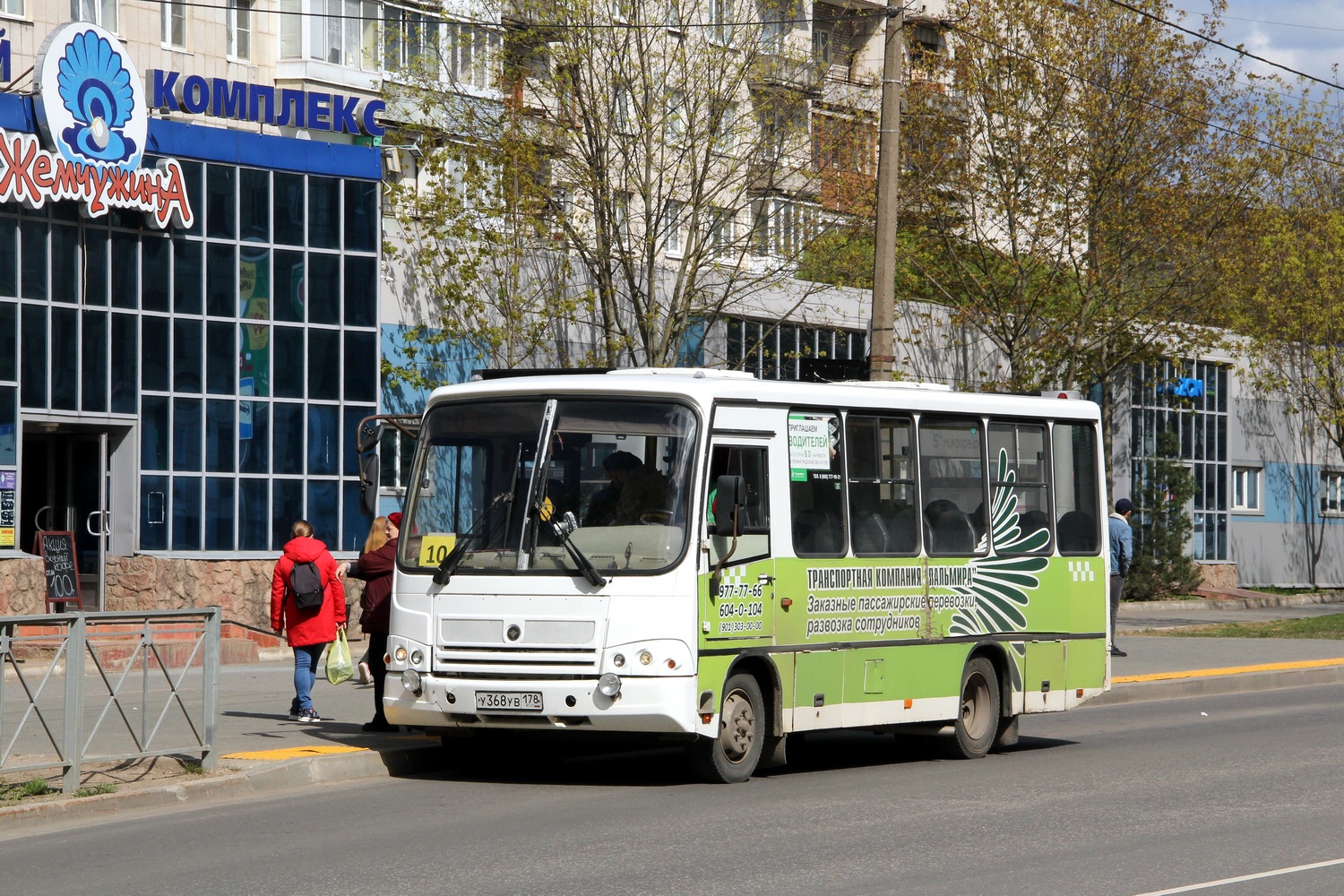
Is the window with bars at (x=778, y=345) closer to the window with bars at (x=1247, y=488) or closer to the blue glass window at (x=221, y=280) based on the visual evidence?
the blue glass window at (x=221, y=280)

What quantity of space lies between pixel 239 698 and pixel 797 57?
14.7 meters

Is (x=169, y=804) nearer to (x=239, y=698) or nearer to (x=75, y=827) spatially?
(x=75, y=827)

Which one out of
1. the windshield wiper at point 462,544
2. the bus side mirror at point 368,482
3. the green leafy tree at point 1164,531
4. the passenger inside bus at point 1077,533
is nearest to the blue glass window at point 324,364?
the bus side mirror at point 368,482

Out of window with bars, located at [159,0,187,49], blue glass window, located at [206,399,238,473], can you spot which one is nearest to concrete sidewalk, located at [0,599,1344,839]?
blue glass window, located at [206,399,238,473]

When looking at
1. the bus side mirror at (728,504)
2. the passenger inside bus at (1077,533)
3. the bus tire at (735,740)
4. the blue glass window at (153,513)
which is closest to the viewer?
the bus side mirror at (728,504)

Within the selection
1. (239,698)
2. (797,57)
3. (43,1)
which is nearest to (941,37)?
(797,57)

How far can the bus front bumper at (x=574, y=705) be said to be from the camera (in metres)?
11.7

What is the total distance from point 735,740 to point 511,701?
1604 mm

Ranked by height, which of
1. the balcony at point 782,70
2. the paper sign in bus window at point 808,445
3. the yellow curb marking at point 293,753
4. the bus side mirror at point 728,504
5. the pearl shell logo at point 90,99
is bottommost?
the yellow curb marking at point 293,753

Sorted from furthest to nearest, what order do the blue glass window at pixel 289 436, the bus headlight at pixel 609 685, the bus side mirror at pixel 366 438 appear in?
the blue glass window at pixel 289 436
the bus side mirror at pixel 366 438
the bus headlight at pixel 609 685

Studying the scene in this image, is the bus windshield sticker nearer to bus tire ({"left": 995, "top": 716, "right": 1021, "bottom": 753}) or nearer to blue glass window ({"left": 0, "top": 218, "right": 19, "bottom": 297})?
bus tire ({"left": 995, "top": 716, "right": 1021, "bottom": 753})

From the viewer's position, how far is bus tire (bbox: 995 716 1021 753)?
15.0 m

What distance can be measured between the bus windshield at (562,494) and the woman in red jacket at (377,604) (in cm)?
161

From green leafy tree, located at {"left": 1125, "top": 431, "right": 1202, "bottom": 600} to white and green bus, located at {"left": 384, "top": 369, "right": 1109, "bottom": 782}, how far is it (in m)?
24.7
